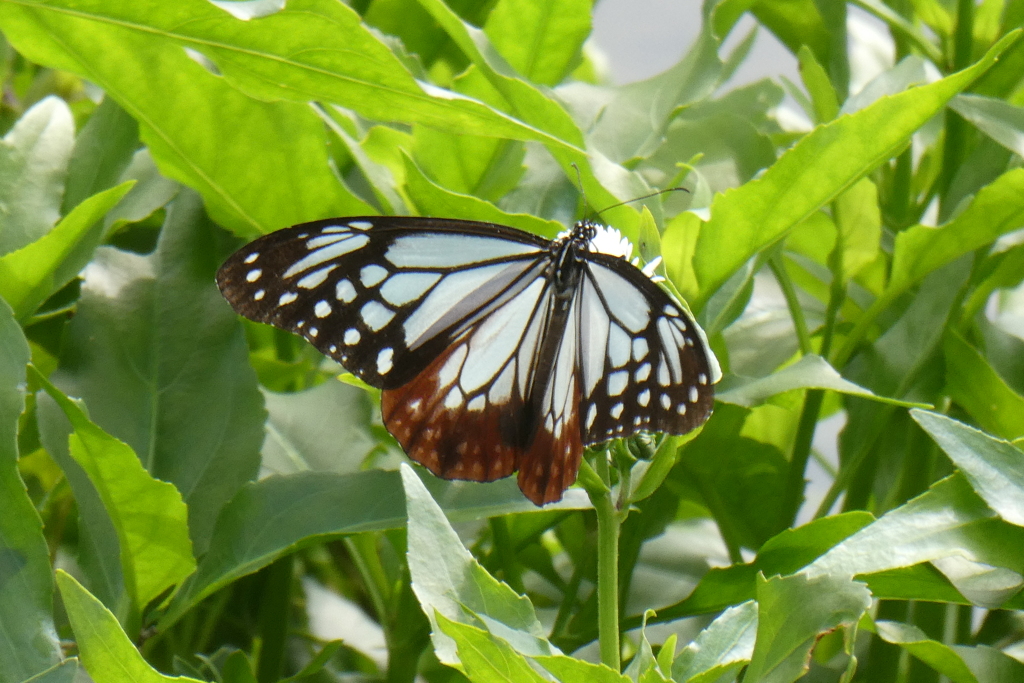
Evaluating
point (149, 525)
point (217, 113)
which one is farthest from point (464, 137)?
point (149, 525)

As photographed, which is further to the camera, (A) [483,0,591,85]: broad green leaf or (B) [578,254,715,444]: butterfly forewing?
(A) [483,0,591,85]: broad green leaf

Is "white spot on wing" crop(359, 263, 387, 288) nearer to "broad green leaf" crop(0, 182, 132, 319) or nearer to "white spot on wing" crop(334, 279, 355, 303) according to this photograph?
"white spot on wing" crop(334, 279, 355, 303)

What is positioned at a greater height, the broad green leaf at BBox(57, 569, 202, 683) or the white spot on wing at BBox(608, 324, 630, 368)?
the white spot on wing at BBox(608, 324, 630, 368)

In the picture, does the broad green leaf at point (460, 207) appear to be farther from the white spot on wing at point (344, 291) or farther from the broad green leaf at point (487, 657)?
the broad green leaf at point (487, 657)

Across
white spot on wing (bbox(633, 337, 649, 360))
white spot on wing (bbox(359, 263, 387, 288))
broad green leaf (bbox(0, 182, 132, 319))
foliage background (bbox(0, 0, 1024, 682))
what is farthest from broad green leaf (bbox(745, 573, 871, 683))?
broad green leaf (bbox(0, 182, 132, 319))

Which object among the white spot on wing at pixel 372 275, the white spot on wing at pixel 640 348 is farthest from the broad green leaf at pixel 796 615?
the white spot on wing at pixel 372 275
